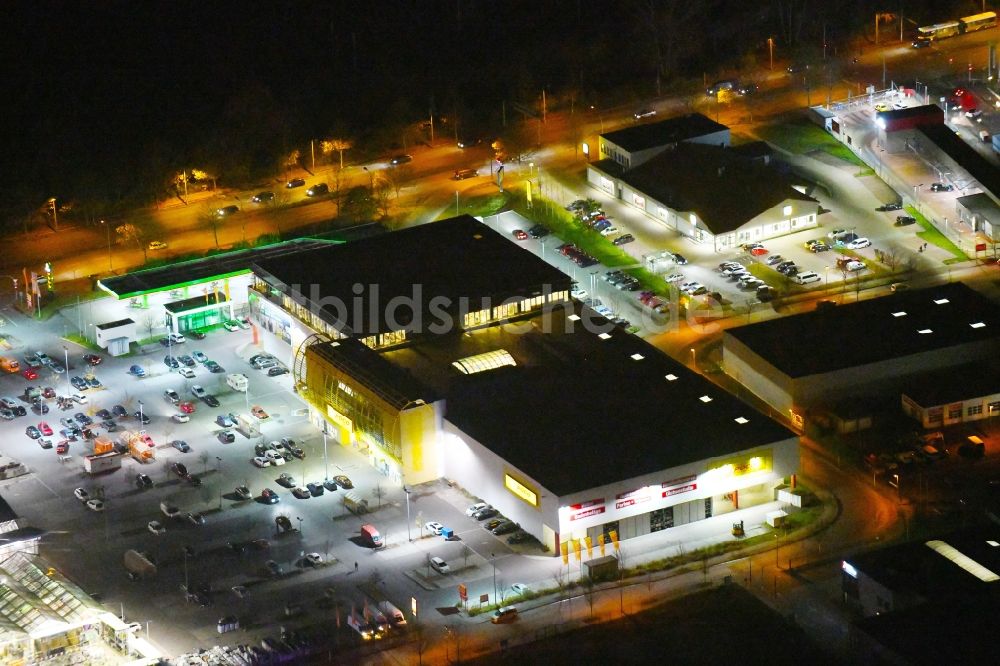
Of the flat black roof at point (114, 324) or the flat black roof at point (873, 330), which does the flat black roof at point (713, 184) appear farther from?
the flat black roof at point (114, 324)

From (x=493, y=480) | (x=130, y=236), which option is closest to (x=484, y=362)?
(x=493, y=480)

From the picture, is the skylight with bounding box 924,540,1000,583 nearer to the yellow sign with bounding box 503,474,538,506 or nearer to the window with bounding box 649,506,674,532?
the window with bounding box 649,506,674,532

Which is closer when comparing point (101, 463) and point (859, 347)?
point (101, 463)

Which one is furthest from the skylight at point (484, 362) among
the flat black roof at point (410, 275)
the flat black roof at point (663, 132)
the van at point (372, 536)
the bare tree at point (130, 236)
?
the bare tree at point (130, 236)

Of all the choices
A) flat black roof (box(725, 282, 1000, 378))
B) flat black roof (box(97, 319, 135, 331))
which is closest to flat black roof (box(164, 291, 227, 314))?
flat black roof (box(97, 319, 135, 331))

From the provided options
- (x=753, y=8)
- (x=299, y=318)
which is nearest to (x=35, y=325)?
(x=299, y=318)

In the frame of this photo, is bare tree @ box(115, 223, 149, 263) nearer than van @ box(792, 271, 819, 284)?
No

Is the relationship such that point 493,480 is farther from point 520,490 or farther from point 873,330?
point 873,330
